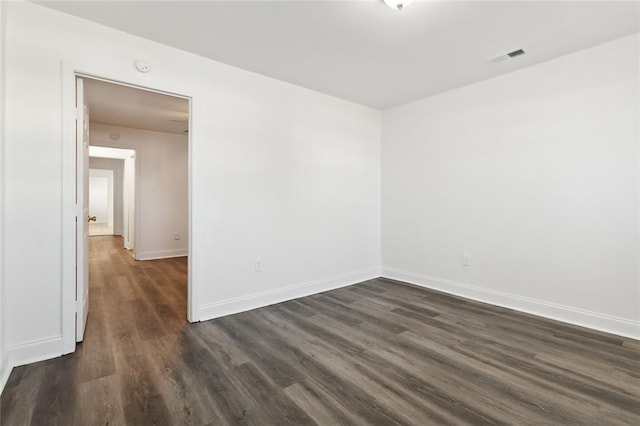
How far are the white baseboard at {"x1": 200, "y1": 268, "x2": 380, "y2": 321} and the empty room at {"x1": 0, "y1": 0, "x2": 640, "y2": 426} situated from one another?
0.03 meters

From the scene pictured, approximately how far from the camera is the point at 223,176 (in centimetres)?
308

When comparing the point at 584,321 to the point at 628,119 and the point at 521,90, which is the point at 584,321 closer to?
the point at 628,119

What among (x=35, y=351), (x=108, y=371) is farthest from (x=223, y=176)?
(x=35, y=351)

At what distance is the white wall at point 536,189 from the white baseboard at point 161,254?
455 cm

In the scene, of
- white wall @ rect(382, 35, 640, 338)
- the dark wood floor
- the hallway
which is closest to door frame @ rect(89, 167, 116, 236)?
the hallway

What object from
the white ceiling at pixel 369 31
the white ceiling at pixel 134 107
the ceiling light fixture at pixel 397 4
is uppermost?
the white ceiling at pixel 134 107

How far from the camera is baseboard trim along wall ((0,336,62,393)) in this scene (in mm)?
2043

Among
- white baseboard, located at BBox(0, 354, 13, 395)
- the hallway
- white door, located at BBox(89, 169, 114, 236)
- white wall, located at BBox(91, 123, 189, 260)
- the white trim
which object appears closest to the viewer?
the hallway

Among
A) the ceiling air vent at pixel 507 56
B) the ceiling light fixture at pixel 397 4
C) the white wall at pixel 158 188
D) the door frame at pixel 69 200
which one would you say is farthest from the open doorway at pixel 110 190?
the ceiling air vent at pixel 507 56

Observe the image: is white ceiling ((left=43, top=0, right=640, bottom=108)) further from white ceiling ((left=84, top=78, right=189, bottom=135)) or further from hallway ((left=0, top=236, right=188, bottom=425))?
hallway ((left=0, top=236, right=188, bottom=425))

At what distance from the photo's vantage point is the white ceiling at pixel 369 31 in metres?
2.17

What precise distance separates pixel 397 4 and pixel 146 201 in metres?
5.83

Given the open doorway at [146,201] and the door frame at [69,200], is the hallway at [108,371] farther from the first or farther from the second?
the door frame at [69,200]

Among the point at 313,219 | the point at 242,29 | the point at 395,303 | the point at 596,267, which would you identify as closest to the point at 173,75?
the point at 242,29
